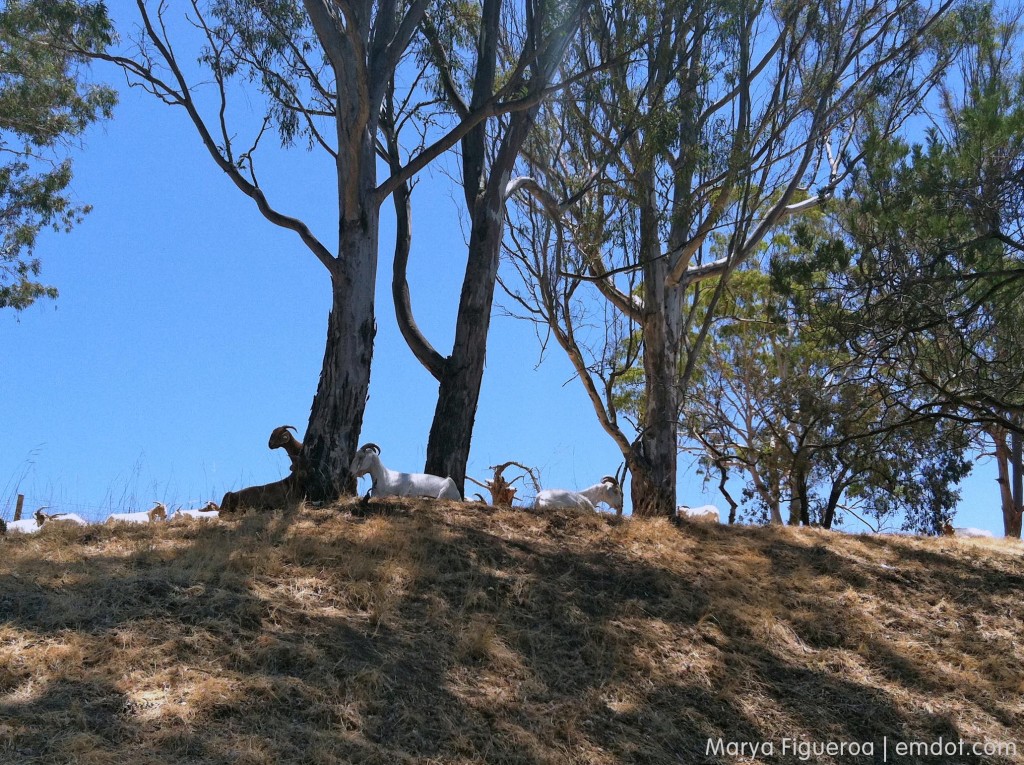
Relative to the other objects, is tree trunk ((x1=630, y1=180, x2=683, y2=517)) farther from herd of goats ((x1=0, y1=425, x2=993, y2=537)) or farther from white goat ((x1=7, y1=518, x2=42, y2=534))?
white goat ((x1=7, y1=518, x2=42, y2=534))

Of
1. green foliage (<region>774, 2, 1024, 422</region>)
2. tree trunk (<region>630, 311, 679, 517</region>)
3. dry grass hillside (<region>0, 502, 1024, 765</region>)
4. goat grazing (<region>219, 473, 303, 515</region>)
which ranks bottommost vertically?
dry grass hillside (<region>0, 502, 1024, 765</region>)

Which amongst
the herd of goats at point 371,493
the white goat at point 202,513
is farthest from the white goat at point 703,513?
the white goat at point 202,513

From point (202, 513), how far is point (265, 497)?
0.71 meters

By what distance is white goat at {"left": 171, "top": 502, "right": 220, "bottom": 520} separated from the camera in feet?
31.5

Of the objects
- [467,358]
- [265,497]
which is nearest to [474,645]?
[265,497]

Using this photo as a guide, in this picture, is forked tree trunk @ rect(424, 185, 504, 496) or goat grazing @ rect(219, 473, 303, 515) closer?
goat grazing @ rect(219, 473, 303, 515)

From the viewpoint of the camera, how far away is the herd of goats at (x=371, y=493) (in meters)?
9.85

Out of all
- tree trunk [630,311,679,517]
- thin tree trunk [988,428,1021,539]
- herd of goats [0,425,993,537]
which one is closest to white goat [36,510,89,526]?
herd of goats [0,425,993,537]

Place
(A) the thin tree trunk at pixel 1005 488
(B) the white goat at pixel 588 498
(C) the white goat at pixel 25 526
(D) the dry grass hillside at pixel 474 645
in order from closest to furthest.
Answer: (D) the dry grass hillside at pixel 474 645 < (C) the white goat at pixel 25 526 < (B) the white goat at pixel 588 498 < (A) the thin tree trunk at pixel 1005 488

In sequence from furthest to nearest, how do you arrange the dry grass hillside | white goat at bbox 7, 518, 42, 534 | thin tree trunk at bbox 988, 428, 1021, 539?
1. thin tree trunk at bbox 988, 428, 1021, 539
2. white goat at bbox 7, 518, 42, 534
3. the dry grass hillside

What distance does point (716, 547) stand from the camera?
10141 mm

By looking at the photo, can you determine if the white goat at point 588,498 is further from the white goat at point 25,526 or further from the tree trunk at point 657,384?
the white goat at point 25,526

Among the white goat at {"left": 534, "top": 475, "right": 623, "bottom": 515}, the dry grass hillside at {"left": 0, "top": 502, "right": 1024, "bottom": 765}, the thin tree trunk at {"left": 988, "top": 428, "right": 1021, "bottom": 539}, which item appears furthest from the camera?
the thin tree trunk at {"left": 988, "top": 428, "right": 1021, "bottom": 539}

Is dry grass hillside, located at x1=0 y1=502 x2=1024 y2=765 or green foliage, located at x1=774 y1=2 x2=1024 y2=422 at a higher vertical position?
green foliage, located at x1=774 y1=2 x2=1024 y2=422
